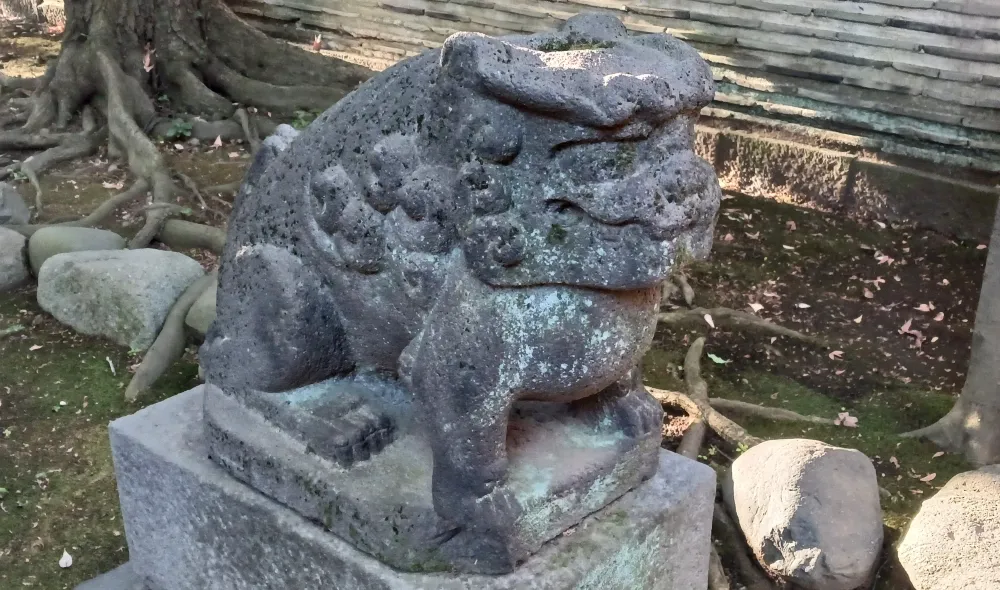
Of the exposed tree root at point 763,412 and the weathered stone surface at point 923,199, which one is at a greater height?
the weathered stone surface at point 923,199

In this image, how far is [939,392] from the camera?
4367mm

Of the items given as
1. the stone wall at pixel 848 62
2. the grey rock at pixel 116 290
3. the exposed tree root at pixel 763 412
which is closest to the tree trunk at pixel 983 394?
the exposed tree root at pixel 763 412

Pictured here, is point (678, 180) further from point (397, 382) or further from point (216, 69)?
point (216, 69)

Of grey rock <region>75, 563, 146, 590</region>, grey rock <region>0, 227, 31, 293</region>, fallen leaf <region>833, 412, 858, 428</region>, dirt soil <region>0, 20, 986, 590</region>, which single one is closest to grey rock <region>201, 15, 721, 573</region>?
grey rock <region>75, 563, 146, 590</region>

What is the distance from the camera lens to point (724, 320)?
4918 millimetres

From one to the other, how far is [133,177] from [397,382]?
4555mm

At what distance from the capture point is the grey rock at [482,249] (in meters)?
1.61

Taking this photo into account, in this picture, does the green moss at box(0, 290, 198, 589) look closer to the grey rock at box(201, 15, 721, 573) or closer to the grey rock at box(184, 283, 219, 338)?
the grey rock at box(184, 283, 219, 338)

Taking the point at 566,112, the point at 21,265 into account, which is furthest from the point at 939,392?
the point at 21,265

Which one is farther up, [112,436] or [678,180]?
[678,180]

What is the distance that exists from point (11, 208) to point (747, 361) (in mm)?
4246

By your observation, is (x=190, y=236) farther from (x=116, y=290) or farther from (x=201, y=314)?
(x=201, y=314)

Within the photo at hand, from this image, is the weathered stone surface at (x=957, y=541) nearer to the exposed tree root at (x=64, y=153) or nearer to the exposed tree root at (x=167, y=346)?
the exposed tree root at (x=167, y=346)

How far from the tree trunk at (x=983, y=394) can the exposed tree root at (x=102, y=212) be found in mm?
4661
